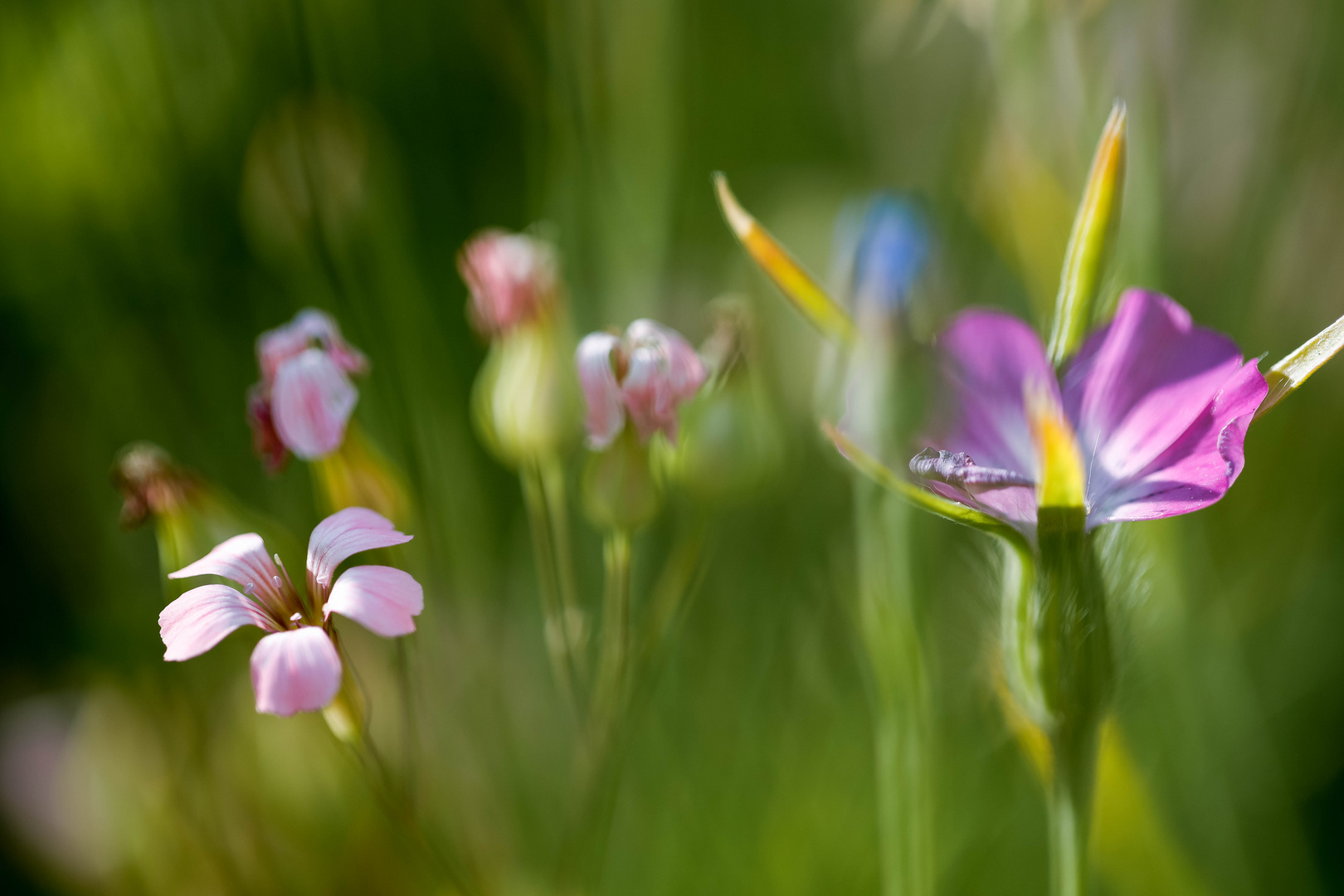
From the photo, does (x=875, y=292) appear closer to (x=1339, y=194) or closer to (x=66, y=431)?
(x=1339, y=194)

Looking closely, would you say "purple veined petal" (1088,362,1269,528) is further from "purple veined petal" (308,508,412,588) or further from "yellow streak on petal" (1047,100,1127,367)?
"purple veined petal" (308,508,412,588)

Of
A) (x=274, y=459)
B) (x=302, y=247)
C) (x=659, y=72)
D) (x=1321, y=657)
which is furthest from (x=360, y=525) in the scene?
(x=1321, y=657)

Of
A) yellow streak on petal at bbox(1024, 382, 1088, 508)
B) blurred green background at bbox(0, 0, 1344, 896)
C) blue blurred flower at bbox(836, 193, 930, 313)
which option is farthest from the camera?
blurred green background at bbox(0, 0, 1344, 896)

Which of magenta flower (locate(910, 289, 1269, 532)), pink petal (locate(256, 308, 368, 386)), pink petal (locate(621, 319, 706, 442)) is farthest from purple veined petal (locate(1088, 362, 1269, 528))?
pink petal (locate(256, 308, 368, 386))

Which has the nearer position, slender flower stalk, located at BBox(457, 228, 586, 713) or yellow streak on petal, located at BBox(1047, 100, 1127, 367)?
yellow streak on petal, located at BBox(1047, 100, 1127, 367)

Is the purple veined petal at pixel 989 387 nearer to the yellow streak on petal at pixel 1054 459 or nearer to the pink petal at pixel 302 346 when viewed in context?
the yellow streak on petal at pixel 1054 459

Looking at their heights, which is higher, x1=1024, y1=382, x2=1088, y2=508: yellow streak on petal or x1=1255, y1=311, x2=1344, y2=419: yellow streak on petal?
x1=1255, y1=311, x2=1344, y2=419: yellow streak on petal
